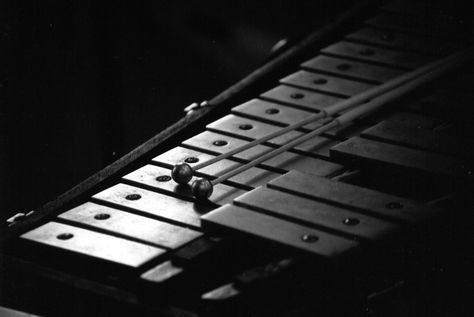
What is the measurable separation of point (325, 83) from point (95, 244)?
1249 millimetres

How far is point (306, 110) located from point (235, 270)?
906 mm

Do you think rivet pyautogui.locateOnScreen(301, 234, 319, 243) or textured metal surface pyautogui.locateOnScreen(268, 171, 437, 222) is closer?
rivet pyautogui.locateOnScreen(301, 234, 319, 243)

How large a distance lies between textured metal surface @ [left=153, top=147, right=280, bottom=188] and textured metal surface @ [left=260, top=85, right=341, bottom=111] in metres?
0.44

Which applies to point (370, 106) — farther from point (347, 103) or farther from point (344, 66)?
point (344, 66)

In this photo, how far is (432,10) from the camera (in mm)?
4230

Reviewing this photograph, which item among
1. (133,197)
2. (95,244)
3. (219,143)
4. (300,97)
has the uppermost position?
(300,97)

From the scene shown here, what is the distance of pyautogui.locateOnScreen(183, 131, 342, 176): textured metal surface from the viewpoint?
3195 millimetres

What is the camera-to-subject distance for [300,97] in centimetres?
365

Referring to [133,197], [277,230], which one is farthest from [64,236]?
[277,230]

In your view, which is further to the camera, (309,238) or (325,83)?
(325,83)

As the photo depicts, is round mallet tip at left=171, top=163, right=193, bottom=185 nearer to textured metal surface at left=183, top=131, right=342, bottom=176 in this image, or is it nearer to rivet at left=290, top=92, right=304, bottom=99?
textured metal surface at left=183, top=131, right=342, bottom=176

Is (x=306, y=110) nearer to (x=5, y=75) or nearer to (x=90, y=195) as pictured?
(x=90, y=195)

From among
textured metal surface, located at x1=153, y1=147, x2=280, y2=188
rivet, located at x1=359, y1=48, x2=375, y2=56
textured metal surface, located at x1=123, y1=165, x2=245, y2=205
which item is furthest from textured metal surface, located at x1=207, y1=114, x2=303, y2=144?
rivet, located at x1=359, y1=48, x2=375, y2=56

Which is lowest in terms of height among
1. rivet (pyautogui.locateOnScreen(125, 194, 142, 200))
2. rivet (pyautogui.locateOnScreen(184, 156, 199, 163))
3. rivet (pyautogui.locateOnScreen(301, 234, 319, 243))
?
rivet (pyautogui.locateOnScreen(301, 234, 319, 243))
